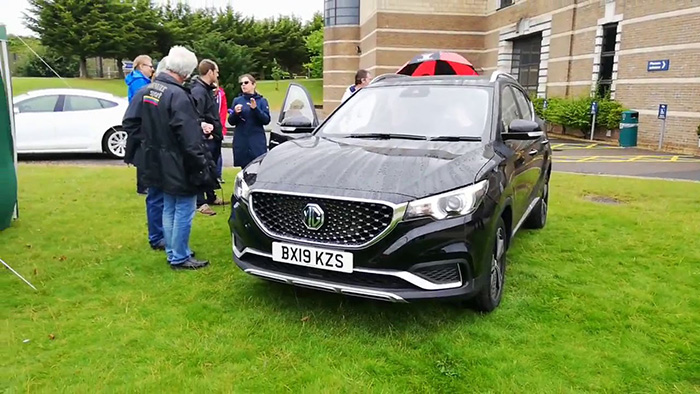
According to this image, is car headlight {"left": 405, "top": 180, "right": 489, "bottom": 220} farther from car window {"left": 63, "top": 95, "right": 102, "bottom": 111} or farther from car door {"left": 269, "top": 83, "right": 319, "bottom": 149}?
car window {"left": 63, "top": 95, "right": 102, "bottom": 111}

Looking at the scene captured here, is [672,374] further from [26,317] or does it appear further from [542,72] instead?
[542,72]

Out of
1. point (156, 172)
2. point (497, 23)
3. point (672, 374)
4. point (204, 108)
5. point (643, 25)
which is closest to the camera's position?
point (672, 374)

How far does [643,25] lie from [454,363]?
1745cm

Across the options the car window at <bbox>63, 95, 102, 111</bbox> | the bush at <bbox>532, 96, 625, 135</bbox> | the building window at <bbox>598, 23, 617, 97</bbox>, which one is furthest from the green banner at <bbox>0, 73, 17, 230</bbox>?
the building window at <bbox>598, 23, 617, 97</bbox>

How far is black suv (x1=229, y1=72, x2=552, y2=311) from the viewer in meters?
3.06

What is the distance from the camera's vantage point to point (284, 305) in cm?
378

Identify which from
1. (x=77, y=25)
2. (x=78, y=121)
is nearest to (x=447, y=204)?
(x=78, y=121)

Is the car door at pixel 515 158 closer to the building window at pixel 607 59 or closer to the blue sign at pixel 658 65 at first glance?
the blue sign at pixel 658 65

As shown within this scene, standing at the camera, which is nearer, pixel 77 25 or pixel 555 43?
pixel 555 43

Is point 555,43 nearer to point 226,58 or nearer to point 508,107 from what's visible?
point 226,58

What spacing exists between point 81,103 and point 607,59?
1728 centimetres

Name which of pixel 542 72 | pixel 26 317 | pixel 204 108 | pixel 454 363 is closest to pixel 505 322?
pixel 454 363

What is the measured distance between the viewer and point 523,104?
17.9ft

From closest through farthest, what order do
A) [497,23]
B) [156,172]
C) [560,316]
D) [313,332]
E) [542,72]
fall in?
[313,332] → [560,316] → [156,172] → [542,72] → [497,23]
